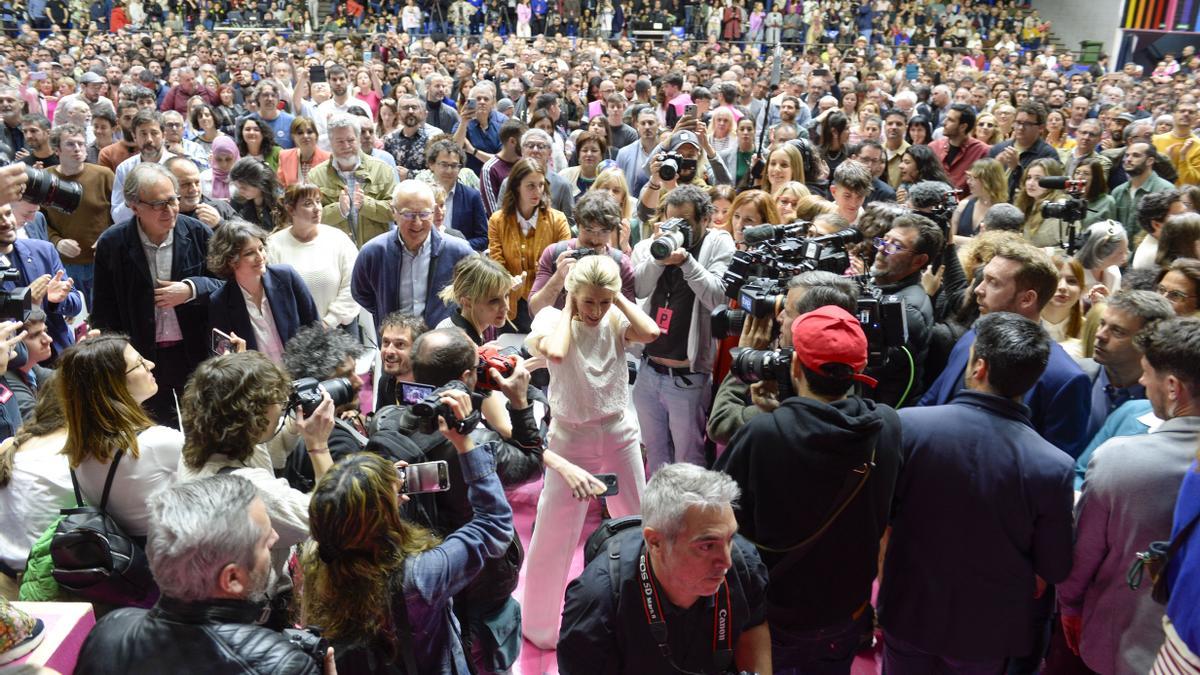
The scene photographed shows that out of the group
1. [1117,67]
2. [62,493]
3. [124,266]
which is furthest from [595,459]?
[1117,67]

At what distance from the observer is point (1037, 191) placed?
17.8 feet

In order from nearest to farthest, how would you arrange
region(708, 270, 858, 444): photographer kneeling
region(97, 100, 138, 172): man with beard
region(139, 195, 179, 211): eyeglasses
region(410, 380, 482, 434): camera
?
1. region(410, 380, 482, 434): camera
2. region(708, 270, 858, 444): photographer kneeling
3. region(139, 195, 179, 211): eyeglasses
4. region(97, 100, 138, 172): man with beard

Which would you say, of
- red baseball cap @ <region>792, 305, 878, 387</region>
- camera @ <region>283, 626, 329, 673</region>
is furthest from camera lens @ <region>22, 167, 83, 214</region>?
red baseball cap @ <region>792, 305, 878, 387</region>

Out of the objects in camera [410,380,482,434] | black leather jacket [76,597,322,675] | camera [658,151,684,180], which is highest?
camera [658,151,684,180]

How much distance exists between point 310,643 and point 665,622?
27.9 inches

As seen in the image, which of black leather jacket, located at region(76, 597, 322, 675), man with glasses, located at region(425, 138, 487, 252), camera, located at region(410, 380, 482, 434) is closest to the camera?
black leather jacket, located at region(76, 597, 322, 675)

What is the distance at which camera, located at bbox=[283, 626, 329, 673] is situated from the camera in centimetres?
169

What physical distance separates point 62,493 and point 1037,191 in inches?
206

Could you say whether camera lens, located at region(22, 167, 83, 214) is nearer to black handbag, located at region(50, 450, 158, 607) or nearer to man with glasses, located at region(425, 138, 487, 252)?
black handbag, located at region(50, 450, 158, 607)

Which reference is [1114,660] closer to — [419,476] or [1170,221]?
[419,476]

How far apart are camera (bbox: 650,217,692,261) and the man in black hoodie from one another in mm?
1245

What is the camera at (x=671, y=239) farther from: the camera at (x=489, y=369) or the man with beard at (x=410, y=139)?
the man with beard at (x=410, y=139)

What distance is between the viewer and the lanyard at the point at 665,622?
1.87 m

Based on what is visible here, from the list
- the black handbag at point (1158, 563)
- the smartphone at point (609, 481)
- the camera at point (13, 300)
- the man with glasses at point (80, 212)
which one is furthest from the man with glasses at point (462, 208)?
the black handbag at point (1158, 563)
